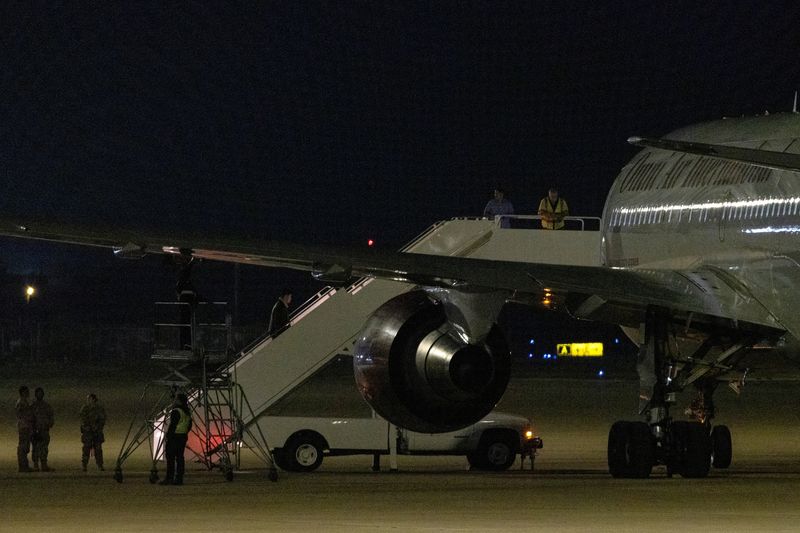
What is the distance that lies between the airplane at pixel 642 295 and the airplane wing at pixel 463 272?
0.02 m

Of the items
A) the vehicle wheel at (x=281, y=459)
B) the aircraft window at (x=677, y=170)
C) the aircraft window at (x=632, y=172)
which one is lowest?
the vehicle wheel at (x=281, y=459)

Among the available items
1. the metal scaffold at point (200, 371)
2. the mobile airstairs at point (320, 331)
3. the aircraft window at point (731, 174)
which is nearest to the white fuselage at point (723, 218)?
the aircraft window at point (731, 174)

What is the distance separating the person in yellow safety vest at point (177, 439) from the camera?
22.7 meters

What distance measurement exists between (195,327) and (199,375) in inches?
35.0

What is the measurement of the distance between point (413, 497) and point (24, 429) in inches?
416

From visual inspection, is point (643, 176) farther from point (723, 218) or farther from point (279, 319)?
point (279, 319)

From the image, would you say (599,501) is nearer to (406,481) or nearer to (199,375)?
(406,481)

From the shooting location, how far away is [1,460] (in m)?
30.7

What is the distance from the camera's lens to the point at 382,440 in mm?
27469

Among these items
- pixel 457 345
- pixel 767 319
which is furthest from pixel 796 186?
pixel 457 345

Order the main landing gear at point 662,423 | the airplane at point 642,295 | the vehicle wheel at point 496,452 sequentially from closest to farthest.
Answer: the airplane at point 642,295 < the main landing gear at point 662,423 < the vehicle wheel at point 496,452

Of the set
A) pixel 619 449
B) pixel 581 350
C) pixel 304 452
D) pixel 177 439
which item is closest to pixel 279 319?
pixel 304 452

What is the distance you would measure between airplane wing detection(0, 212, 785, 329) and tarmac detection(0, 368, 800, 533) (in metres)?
2.29

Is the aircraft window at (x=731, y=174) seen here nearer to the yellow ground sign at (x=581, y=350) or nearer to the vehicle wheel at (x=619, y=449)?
the vehicle wheel at (x=619, y=449)
